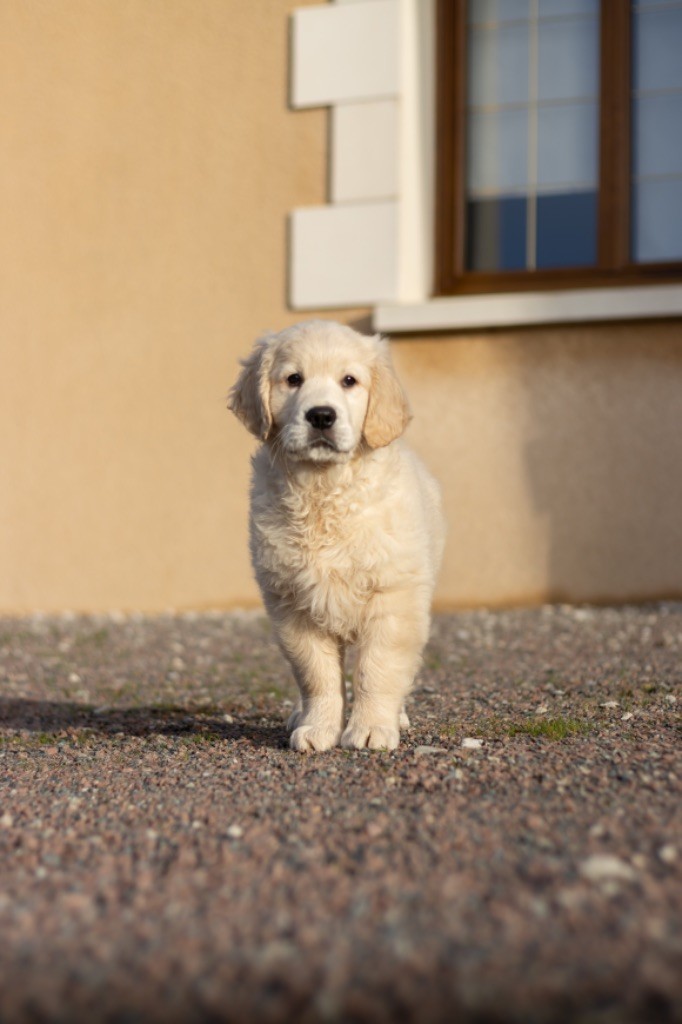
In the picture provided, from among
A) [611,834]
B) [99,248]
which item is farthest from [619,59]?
[611,834]

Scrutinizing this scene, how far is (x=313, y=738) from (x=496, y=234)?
4808 millimetres

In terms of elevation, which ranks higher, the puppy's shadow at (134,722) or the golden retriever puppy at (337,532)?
the golden retriever puppy at (337,532)

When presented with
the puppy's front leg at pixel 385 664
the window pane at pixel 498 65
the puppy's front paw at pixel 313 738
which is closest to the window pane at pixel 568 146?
the window pane at pixel 498 65

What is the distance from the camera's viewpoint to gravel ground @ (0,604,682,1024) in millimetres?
1588

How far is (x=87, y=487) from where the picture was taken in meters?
7.82

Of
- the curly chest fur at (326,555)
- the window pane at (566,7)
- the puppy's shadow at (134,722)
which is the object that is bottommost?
the puppy's shadow at (134,722)

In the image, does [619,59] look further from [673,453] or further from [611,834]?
[611,834]

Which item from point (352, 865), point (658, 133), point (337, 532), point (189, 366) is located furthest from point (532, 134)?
point (352, 865)

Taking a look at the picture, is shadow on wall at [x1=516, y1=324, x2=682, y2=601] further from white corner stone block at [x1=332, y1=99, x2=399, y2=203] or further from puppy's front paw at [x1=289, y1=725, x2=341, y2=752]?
puppy's front paw at [x1=289, y1=725, x2=341, y2=752]

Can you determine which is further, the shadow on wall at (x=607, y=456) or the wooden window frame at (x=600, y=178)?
the wooden window frame at (x=600, y=178)

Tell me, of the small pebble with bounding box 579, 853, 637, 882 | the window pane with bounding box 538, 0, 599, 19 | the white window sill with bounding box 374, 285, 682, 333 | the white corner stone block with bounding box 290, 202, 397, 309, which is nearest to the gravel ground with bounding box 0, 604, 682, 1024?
the small pebble with bounding box 579, 853, 637, 882

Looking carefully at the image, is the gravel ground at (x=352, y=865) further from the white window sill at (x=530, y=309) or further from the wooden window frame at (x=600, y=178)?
the wooden window frame at (x=600, y=178)

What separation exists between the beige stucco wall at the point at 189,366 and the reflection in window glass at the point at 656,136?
78 cm

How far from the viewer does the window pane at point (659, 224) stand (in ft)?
23.4
